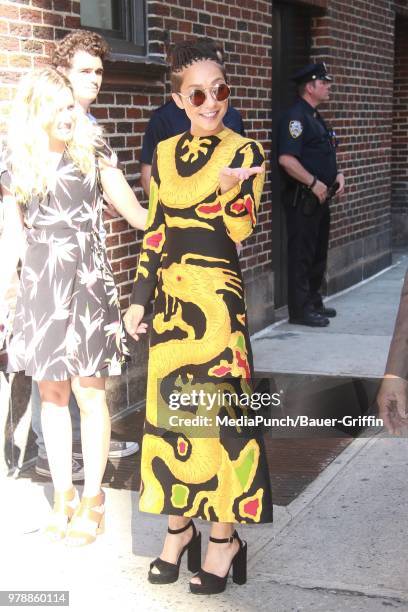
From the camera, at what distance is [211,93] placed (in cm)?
359

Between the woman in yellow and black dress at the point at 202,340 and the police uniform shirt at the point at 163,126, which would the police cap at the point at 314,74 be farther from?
the woman in yellow and black dress at the point at 202,340

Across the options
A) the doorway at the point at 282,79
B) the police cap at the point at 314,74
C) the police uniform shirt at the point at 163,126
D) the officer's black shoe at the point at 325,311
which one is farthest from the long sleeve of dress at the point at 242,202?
the officer's black shoe at the point at 325,311

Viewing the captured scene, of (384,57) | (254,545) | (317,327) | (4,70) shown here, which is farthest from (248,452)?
(384,57)

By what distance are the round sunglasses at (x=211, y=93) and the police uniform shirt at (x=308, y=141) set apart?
16.0ft

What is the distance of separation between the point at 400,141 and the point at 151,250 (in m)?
11.2

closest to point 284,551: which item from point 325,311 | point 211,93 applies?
point 211,93

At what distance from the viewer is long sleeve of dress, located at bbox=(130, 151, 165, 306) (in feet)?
12.3

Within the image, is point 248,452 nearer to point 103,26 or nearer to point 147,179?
point 147,179

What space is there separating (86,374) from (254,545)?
99 cm

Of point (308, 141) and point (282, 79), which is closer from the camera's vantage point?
point (308, 141)

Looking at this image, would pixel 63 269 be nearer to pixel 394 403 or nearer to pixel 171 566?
pixel 171 566

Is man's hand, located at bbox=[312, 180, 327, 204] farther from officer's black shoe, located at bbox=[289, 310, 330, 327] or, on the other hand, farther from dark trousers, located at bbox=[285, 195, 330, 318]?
officer's black shoe, located at bbox=[289, 310, 330, 327]

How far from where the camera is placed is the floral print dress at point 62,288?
4.20 meters

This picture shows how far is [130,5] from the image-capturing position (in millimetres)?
6504
